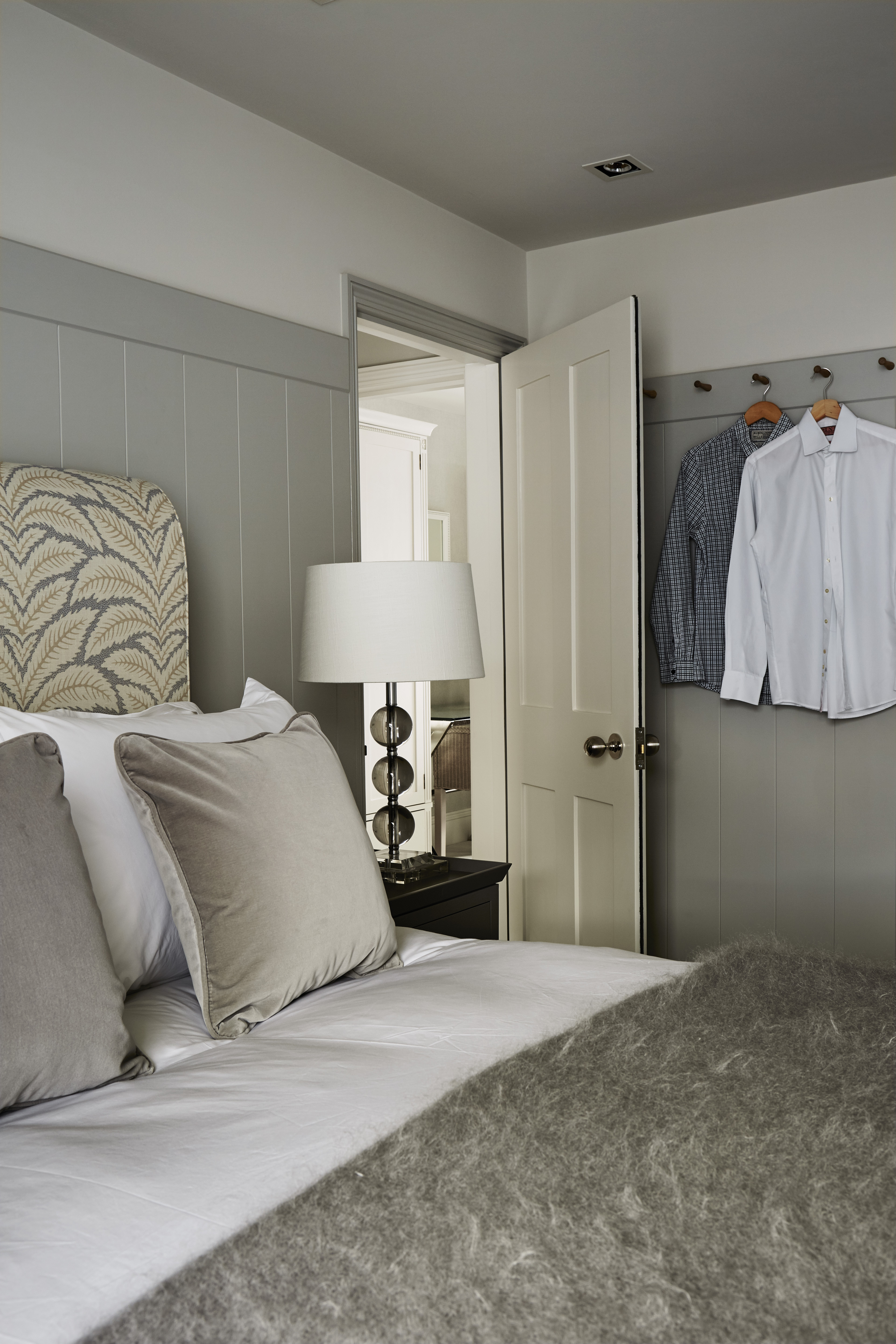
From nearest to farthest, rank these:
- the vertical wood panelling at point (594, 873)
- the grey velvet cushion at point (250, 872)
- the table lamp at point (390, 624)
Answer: the grey velvet cushion at point (250, 872) → the table lamp at point (390, 624) → the vertical wood panelling at point (594, 873)

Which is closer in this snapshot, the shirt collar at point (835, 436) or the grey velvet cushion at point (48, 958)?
the grey velvet cushion at point (48, 958)

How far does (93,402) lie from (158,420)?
0.17 meters

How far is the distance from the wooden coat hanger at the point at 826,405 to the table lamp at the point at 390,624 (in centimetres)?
139

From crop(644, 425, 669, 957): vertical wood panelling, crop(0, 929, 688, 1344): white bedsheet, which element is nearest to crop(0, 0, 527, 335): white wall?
crop(644, 425, 669, 957): vertical wood panelling

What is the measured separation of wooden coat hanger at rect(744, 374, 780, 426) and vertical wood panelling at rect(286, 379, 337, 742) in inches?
52.3

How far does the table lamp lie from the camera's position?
223cm

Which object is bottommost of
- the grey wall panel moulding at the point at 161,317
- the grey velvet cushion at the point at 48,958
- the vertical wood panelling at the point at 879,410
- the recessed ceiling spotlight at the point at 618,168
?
the grey velvet cushion at the point at 48,958

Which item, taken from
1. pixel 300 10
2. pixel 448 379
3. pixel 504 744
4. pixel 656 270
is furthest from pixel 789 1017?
pixel 448 379

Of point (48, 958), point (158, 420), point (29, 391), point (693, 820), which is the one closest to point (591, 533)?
point (693, 820)

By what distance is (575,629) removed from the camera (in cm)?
326

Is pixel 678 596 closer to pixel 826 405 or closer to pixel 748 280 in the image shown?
pixel 826 405

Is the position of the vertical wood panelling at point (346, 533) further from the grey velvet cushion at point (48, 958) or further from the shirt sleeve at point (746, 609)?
the grey velvet cushion at point (48, 958)

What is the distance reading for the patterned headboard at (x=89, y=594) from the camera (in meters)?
1.87

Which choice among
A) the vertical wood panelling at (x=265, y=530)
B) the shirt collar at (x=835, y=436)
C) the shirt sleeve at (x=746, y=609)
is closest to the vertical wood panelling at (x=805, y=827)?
the shirt sleeve at (x=746, y=609)
